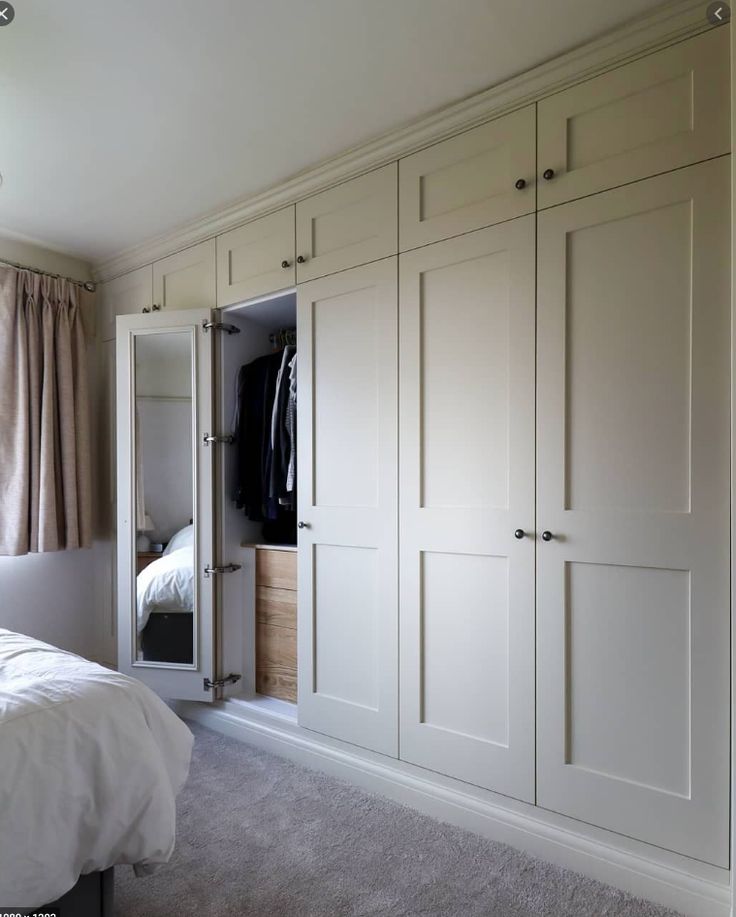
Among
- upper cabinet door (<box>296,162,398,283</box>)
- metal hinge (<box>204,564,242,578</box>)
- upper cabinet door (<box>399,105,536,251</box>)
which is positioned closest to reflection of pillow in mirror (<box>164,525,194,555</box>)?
metal hinge (<box>204,564,242,578</box>)

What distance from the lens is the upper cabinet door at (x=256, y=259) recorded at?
2.65m

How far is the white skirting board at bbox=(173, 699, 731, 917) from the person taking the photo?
5.31 ft

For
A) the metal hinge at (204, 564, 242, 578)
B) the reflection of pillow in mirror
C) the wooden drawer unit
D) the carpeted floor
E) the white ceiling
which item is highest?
the white ceiling

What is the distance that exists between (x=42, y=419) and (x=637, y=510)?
→ 2974 mm

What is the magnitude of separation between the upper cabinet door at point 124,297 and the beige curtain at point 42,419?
0.19 m

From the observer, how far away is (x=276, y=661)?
288 centimetres

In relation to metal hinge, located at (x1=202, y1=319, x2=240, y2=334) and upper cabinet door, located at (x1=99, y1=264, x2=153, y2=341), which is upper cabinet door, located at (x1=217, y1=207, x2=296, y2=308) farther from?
upper cabinet door, located at (x1=99, y1=264, x2=153, y2=341)

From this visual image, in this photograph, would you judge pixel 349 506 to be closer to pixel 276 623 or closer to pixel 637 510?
pixel 276 623

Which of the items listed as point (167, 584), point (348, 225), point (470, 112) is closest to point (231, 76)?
point (348, 225)

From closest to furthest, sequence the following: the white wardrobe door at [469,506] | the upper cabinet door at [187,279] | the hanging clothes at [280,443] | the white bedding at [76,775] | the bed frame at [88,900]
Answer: the white bedding at [76,775]
the bed frame at [88,900]
the white wardrobe door at [469,506]
the hanging clothes at [280,443]
the upper cabinet door at [187,279]

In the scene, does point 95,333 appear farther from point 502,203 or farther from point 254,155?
point 502,203

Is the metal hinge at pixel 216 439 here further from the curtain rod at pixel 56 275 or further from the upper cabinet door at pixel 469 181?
the curtain rod at pixel 56 275

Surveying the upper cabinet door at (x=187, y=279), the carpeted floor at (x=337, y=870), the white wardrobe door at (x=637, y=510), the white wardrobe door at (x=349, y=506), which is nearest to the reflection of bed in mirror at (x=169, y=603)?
the white wardrobe door at (x=349, y=506)

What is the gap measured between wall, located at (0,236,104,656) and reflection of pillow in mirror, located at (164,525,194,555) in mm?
858
